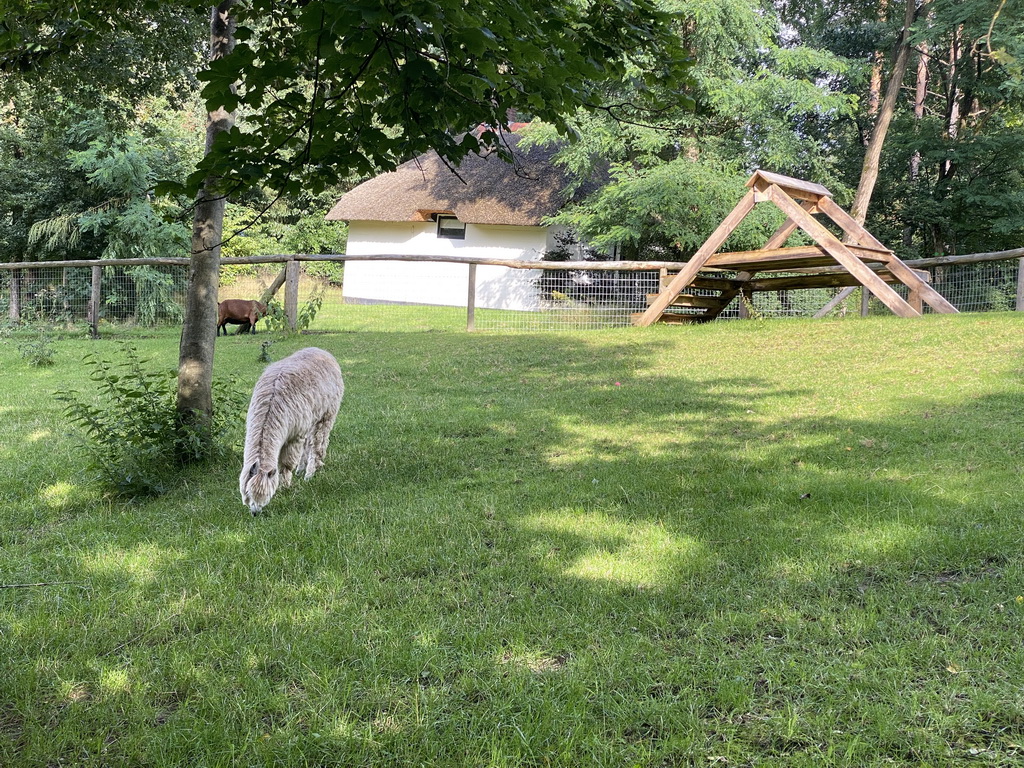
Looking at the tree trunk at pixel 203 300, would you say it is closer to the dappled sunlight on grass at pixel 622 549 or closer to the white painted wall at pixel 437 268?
the dappled sunlight on grass at pixel 622 549

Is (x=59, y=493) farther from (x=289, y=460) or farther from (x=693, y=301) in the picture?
(x=693, y=301)

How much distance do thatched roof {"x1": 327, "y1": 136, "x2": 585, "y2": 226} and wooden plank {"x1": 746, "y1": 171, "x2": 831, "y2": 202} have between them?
13252 mm

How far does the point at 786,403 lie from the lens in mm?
7699

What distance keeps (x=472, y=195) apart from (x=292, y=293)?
522 inches

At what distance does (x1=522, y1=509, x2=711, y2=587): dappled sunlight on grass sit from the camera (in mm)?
3836

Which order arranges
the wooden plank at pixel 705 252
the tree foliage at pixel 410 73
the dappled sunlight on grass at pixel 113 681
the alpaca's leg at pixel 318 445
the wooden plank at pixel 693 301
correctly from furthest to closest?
the wooden plank at pixel 693 301, the wooden plank at pixel 705 252, the alpaca's leg at pixel 318 445, the dappled sunlight on grass at pixel 113 681, the tree foliage at pixel 410 73

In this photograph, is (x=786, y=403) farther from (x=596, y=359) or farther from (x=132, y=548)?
(x=132, y=548)

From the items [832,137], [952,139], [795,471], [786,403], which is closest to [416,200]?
[832,137]

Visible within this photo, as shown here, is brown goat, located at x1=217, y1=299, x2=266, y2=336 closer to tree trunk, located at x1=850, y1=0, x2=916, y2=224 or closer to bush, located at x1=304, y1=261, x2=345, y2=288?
tree trunk, located at x1=850, y1=0, x2=916, y2=224

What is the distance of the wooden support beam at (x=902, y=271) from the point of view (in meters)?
11.6

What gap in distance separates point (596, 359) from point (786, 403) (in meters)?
3.76

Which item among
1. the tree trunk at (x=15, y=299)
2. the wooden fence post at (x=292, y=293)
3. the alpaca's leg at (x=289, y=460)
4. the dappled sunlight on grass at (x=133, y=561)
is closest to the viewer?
the dappled sunlight on grass at (x=133, y=561)

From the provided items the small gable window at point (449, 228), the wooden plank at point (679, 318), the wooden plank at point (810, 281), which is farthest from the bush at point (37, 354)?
the small gable window at point (449, 228)

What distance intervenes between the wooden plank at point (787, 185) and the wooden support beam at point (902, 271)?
22 cm
